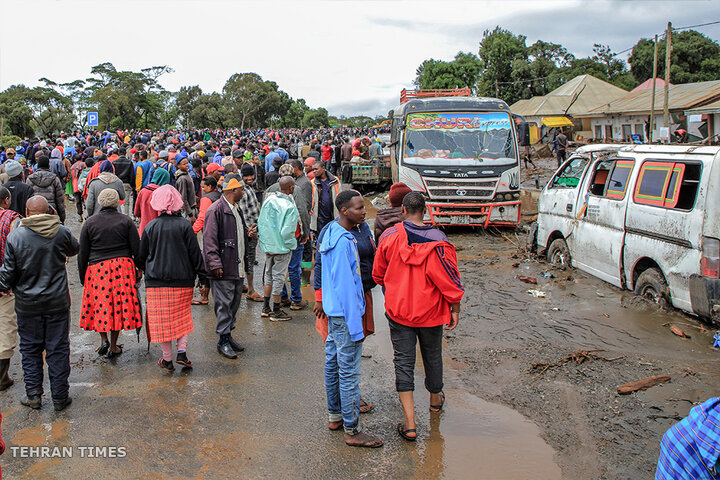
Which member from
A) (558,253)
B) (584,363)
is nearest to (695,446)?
(584,363)

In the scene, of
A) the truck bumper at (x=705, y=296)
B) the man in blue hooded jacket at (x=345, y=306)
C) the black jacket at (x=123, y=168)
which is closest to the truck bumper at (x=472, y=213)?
the truck bumper at (x=705, y=296)

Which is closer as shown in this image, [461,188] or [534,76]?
[461,188]

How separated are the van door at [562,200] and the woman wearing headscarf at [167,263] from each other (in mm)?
5531

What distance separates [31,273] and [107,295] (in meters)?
0.87

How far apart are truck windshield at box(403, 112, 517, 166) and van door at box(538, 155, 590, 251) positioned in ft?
8.34

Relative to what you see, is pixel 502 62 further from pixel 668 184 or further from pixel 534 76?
pixel 668 184

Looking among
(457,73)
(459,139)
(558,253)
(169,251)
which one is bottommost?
(558,253)

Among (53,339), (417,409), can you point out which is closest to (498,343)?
(417,409)

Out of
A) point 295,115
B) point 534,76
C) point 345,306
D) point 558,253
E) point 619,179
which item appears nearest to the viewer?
point 345,306

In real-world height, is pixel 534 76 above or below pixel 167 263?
above

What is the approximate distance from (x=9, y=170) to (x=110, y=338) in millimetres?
3947

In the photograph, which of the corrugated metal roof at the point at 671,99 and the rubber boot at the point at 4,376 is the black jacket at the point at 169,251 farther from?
the corrugated metal roof at the point at 671,99

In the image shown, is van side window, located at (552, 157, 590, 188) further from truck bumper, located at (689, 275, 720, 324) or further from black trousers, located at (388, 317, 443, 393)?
black trousers, located at (388, 317, 443, 393)

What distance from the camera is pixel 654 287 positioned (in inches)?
255
